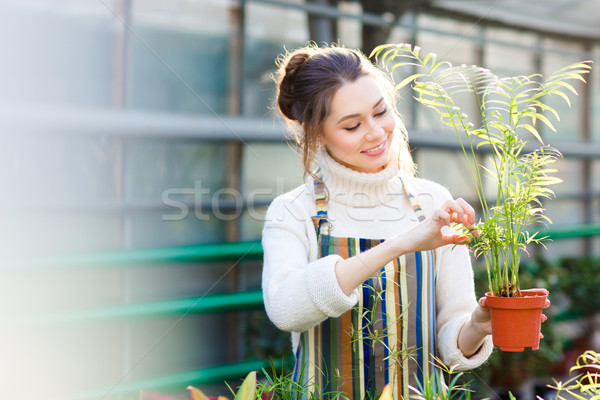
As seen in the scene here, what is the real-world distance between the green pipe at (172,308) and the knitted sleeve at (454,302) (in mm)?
1629

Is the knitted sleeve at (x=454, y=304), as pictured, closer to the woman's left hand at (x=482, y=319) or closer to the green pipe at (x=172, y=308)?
the woman's left hand at (x=482, y=319)

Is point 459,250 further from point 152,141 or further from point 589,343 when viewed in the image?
point 589,343

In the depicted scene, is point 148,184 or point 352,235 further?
point 148,184

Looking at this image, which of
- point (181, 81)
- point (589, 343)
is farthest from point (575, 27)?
point (181, 81)

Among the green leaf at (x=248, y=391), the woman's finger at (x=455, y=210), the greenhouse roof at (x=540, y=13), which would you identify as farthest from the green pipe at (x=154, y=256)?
the greenhouse roof at (x=540, y=13)

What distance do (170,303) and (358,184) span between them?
63.1 inches

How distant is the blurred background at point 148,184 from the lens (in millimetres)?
2379

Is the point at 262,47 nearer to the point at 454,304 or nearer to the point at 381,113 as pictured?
the point at 381,113

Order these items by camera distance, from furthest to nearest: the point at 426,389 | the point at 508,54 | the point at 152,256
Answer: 1. the point at 508,54
2. the point at 152,256
3. the point at 426,389

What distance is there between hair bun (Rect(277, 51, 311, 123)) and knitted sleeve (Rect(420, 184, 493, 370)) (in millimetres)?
430

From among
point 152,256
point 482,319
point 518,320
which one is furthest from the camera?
point 152,256

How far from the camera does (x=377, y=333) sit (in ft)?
4.27

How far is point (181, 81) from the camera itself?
2904mm

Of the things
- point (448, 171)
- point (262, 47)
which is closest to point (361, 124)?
point (262, 47)
